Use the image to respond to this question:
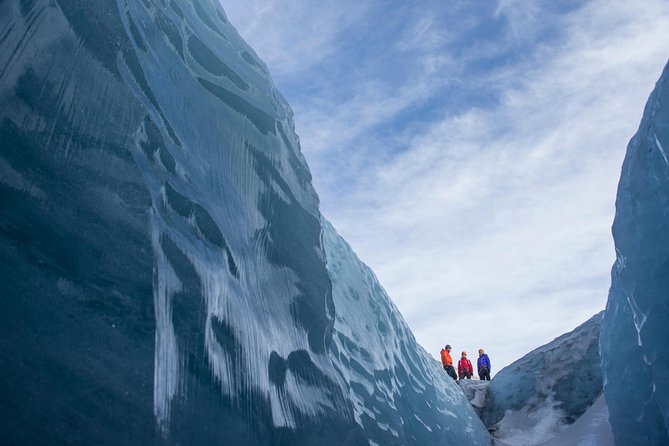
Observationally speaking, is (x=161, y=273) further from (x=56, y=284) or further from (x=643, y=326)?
(x=643, y=326)

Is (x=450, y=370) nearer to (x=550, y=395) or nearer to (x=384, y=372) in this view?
(x=550, y=395)

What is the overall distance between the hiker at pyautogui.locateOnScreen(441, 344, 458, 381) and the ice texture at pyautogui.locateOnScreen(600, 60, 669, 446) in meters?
6.09

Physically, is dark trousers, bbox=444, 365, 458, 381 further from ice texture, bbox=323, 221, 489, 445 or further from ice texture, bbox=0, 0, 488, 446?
ice texture, bbox=0, 0, 488, 446

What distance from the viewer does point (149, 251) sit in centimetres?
312

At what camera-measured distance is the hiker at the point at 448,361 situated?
43.3 ft

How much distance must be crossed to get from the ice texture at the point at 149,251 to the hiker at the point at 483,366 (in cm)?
815

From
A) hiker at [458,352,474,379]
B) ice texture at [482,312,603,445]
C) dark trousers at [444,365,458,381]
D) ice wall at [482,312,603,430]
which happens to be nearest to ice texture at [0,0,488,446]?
ice texture at [482,312,603,445]

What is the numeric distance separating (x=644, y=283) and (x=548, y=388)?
5521mm

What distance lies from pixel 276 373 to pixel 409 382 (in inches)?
203

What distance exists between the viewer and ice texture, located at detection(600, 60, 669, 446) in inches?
216

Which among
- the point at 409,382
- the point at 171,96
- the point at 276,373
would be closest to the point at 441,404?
the point at 409,382

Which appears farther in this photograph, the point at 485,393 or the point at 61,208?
the point at 485,393

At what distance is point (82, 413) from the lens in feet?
7.75

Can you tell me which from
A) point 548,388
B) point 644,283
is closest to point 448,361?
point 548,388
